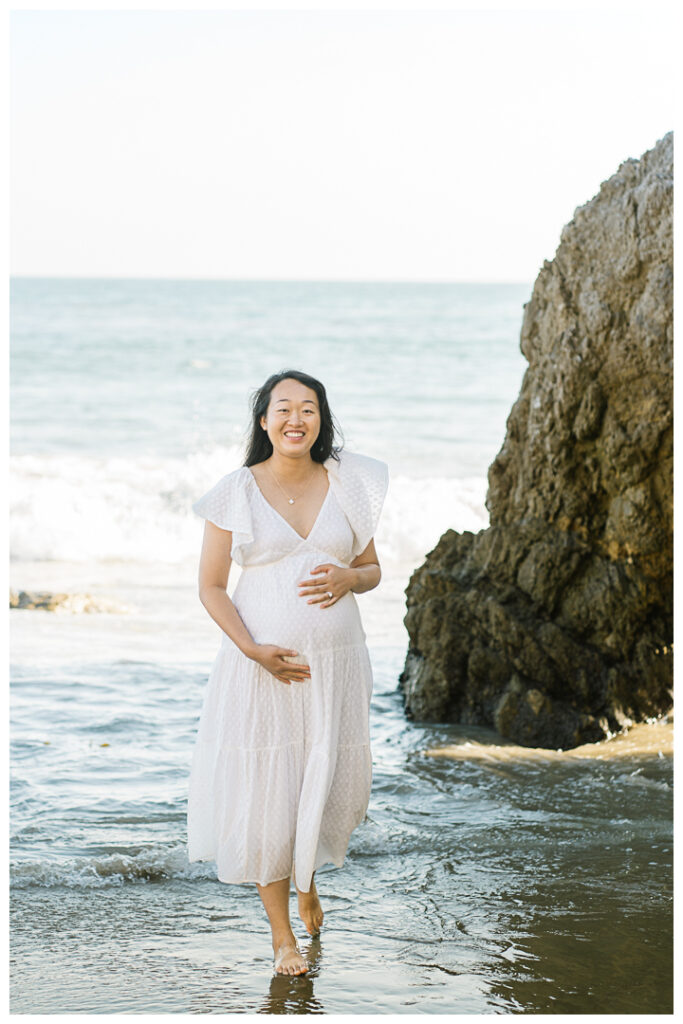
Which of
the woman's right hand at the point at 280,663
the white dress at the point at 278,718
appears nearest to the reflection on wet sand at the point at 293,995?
the white dress at the point at 278,718

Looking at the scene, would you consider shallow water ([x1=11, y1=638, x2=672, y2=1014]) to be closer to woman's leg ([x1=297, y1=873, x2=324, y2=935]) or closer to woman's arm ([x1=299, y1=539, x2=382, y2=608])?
woman's leg ([x1=297, y1=873, x2=324, y2=935])

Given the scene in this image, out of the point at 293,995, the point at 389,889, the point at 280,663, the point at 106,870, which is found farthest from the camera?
the point at 106,870

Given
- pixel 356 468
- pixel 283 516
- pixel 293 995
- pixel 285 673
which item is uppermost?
pixel 356 468

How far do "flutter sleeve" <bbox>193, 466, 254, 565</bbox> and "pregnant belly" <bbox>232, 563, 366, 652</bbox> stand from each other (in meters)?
0.13

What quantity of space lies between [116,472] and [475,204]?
2537 cm

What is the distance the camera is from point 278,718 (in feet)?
12.5

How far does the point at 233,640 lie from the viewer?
3805mm

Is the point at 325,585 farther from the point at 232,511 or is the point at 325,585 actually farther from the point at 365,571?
the point at 232,511

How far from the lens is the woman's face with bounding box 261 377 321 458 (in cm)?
390

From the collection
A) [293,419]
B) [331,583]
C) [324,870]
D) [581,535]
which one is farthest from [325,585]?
[581,535]

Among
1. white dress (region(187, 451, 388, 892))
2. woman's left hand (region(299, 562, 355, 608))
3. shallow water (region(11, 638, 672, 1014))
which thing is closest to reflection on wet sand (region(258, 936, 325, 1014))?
shallow water (region(11, 638, 672, 1014))


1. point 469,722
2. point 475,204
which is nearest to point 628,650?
point 469,722

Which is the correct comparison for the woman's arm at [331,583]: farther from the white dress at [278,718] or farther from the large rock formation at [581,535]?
the large rock formation at [581,535]

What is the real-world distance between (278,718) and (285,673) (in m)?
0.17
